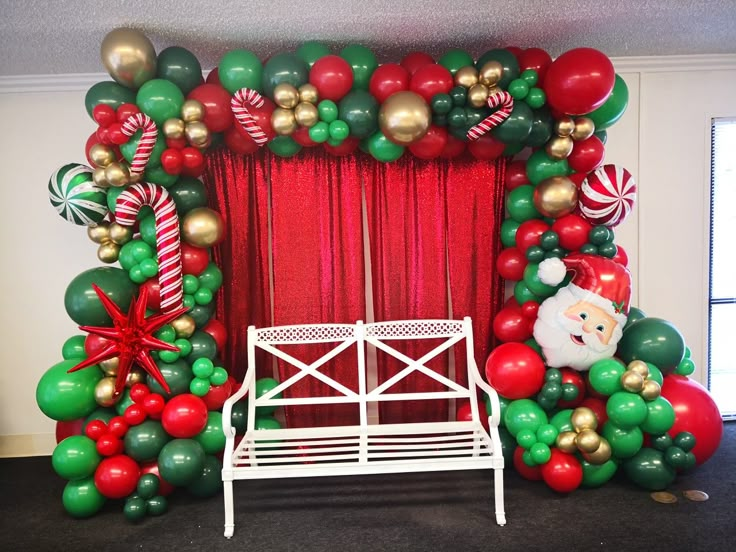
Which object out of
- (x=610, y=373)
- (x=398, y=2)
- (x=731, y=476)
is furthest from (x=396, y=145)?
(x=731, y=476)

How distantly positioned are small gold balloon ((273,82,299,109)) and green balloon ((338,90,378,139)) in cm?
27

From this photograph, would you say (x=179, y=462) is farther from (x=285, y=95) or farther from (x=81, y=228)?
(x=285, y=95)

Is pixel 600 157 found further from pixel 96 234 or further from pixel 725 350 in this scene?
pixel 96 234

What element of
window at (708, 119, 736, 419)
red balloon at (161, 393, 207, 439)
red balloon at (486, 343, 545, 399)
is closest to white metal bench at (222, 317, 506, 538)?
red balloon at (486, 343, 545, 399)

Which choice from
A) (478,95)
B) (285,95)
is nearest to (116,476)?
(285,95)

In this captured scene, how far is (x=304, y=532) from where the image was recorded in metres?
2.77

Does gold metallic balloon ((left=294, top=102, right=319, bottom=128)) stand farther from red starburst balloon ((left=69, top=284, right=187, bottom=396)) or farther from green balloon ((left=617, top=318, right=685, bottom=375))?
green balloon ((left=617, top=318, right=685, bottom=375))

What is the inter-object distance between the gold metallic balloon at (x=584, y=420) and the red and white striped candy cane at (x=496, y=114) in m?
1.66

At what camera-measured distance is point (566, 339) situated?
3047mm

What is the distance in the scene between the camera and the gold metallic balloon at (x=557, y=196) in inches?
122

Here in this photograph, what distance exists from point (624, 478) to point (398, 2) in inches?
117

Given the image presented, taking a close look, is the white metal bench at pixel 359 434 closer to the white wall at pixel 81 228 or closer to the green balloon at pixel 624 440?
the green balloon at pixel 624 440

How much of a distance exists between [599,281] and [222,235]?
86.8 inches

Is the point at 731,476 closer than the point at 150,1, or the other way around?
the point at 150,1
